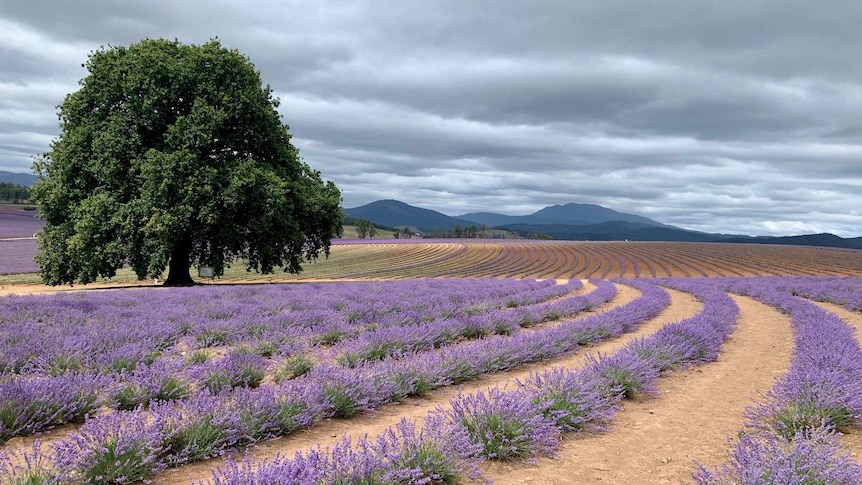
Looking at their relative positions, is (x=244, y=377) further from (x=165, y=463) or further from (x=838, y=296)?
(x=838, y=296)

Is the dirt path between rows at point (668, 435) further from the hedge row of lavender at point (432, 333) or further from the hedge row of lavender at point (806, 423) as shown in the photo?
the hedge row of lavender at point (432, 333)

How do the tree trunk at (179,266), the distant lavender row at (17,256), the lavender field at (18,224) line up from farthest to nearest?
the lavender field at (18,224)
the distant lavender row at (17,256)
the tree trunk at (179,266)

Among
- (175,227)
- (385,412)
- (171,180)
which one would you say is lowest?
(385,412)

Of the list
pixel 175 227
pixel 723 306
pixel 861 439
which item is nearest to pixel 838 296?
pixel 723 306

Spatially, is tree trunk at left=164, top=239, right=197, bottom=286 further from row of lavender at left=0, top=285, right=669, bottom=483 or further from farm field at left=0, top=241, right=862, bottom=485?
row of lavender at left=0, top=285, right=669, bottom=483

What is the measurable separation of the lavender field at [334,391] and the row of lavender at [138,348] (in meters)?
0.03

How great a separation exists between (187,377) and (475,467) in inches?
147

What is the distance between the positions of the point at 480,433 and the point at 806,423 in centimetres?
312

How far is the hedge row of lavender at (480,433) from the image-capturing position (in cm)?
312

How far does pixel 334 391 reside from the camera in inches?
200

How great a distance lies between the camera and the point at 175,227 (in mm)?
17656

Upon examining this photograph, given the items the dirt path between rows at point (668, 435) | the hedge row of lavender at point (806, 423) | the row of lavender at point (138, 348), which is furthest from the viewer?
the row of lavender at point (138, 348)

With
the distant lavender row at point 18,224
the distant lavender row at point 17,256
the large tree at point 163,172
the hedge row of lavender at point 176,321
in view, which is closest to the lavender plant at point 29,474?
the hedge row of lavender at point 176,321

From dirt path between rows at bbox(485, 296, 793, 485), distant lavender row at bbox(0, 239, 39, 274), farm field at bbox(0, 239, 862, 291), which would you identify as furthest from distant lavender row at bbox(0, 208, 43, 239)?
dirt path between rows at bbox(485, 296, 793, 485)
